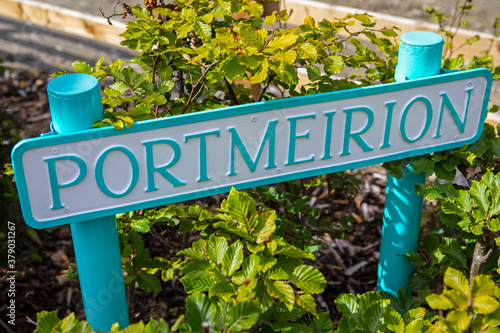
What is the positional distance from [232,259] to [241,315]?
192 mm

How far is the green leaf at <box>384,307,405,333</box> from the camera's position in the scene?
149 centimetres

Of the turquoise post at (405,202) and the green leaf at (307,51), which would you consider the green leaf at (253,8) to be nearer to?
the green leaf at (307,51)

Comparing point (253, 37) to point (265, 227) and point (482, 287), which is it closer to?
point (265, 227)

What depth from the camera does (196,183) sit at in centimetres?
166

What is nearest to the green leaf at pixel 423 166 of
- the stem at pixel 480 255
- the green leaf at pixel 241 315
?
the stem at pixel 480 255

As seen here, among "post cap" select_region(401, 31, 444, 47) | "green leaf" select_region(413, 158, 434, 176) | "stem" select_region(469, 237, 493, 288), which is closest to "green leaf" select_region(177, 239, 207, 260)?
"green leaf" select_region(413, 158, 434, 176)

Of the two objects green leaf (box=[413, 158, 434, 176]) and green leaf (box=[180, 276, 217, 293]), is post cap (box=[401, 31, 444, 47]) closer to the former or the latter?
green leaf (box=[413, 158, 434, 176])

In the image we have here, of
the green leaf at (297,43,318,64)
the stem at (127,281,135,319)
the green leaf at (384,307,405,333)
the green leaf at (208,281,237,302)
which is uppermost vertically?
the green leaf at (297,43,318,64)

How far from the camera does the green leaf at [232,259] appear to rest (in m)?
1.46

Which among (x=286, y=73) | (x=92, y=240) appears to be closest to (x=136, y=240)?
(x=92, y=240)

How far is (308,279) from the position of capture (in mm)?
1476

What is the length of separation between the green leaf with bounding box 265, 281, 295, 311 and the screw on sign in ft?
1.24

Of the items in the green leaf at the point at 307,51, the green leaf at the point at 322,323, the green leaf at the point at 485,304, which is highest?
the green leaf at the point at 307,51

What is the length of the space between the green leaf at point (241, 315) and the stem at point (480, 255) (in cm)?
108
